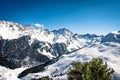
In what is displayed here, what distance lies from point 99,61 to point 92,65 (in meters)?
1.55

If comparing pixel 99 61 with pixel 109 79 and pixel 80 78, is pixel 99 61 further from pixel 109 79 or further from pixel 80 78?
pixel 80 78

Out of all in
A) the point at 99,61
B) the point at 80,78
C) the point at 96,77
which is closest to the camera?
the point at 96,77

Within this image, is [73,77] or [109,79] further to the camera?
[73,77]

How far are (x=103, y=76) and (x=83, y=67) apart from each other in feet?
49.6

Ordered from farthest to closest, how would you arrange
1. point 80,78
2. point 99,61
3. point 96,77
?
point 80,78
point 99,61
point 96,77

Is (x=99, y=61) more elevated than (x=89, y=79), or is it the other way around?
(x=99, y=61)

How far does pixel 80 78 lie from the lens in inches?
2121

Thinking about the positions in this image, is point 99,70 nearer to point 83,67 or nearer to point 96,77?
point 96,77

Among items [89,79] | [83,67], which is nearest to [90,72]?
[89,79]

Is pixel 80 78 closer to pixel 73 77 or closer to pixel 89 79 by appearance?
pixel 73 77

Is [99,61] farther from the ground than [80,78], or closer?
farther from the ground

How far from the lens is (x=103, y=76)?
3900 cm

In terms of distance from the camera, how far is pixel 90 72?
1549 inches

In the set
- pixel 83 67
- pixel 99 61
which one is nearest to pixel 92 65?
pixel 99 61
